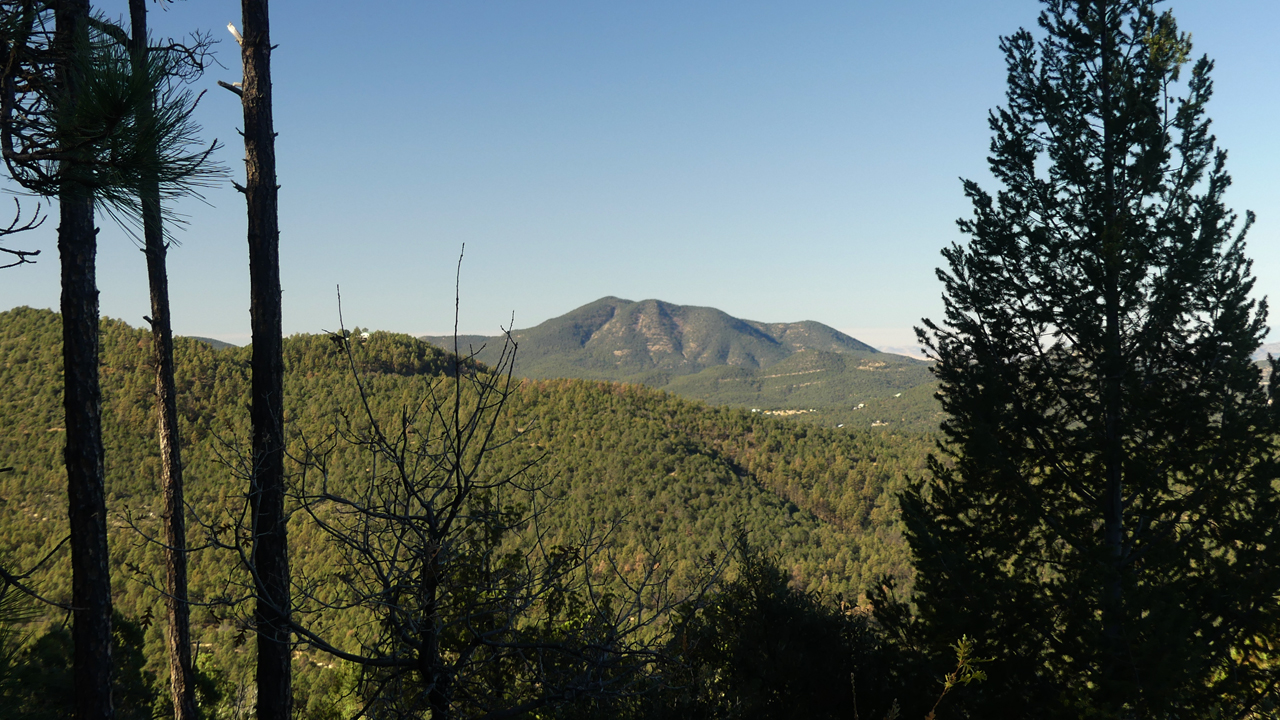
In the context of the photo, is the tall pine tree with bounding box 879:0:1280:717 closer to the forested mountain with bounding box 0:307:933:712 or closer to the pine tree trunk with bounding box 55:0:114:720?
the pine tree trunk with bounding box 55:0:114:720

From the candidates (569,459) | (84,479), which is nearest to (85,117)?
(84,479)

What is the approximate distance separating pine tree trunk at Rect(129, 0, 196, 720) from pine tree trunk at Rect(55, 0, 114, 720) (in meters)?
0.99

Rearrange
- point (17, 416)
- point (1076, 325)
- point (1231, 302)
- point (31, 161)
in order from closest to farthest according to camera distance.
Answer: point (31, 161) < point (1231, 302) < point (1076, 325) < point (17, 416)

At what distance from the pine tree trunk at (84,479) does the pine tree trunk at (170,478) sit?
0.99 m

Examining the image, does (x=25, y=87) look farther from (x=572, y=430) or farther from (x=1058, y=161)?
(x=572, y=430)

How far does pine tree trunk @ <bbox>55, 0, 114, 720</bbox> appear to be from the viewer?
477 cm

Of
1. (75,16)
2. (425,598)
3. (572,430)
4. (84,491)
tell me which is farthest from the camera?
(572,430)

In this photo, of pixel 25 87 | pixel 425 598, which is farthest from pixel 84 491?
pixel 425 598

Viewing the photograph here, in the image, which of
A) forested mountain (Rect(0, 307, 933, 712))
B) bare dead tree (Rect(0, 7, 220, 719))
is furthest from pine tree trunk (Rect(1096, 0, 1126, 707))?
forested mountain (Rect(0, 307, 933, 712))

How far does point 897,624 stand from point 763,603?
2.95 m

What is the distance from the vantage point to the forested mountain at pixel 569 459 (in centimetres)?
4459

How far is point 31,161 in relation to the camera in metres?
2.62

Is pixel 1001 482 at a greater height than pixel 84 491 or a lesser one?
lesser

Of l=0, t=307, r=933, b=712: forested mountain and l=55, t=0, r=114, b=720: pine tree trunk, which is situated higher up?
l=55, t=0, r=114, b=720: pine tree trunk
